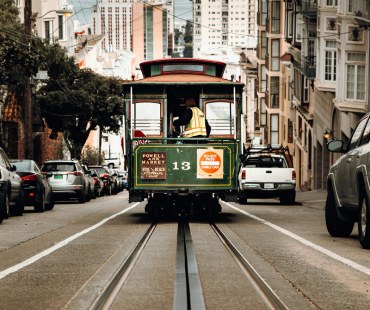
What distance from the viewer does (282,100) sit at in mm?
80250

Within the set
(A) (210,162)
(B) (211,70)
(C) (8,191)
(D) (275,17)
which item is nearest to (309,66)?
(D) (275,17)

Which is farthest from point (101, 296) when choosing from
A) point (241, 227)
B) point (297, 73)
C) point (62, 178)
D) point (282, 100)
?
point (282, 100)

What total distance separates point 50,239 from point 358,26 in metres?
26.9

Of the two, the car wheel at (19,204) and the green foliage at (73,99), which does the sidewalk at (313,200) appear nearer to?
the car wheel at (19,204)

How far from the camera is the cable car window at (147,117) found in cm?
2245

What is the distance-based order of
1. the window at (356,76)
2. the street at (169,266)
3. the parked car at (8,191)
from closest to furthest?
the street at (169,266) → the parked car at (8,191) → the window at (356,76)

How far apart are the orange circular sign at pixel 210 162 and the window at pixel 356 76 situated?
21252mm

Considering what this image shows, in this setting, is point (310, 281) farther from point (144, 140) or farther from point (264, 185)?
point (264, 185)

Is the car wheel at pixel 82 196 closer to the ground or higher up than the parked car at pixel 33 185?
closer to the ground

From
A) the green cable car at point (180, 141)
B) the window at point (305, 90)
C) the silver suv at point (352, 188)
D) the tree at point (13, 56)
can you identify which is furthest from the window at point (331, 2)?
the silver suv at point (352, 188)

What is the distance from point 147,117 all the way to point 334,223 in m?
6.30

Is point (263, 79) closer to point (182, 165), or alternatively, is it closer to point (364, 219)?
point (182, 165)

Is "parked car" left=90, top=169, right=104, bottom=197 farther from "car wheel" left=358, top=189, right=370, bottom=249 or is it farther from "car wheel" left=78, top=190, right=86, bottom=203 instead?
"car wheel" left=358, top=189, right=370, bottom=249

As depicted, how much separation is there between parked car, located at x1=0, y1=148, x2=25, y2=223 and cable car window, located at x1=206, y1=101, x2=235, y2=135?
16.0 feet
